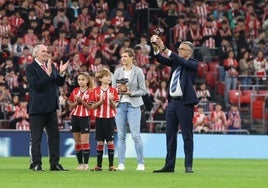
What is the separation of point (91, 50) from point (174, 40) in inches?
149

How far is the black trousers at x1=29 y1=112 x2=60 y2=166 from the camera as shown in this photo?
20172 mm

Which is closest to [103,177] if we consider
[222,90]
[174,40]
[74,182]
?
[74,182]

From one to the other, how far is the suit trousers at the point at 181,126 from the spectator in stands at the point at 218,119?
1410 cm

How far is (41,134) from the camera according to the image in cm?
2038

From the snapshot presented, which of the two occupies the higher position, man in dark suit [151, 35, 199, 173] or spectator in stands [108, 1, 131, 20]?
spectator in stands [108, 1, 131, 20]

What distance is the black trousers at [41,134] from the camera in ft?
66.2

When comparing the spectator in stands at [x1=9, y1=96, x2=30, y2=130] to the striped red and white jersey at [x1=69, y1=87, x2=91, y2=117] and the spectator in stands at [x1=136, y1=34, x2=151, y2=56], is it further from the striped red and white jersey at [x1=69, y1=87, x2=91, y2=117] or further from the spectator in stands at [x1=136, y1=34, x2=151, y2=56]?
the striped red and white jersey at [x1=69, y1=87, x2=91, y2=117]

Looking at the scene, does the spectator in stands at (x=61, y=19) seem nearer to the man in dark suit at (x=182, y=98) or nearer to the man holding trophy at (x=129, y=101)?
the man holding trophy at (x=129, y=101)

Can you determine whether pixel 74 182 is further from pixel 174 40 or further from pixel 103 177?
pixel 174 40

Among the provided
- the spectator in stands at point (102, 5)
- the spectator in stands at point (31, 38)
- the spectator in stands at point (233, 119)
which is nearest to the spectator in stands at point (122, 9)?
the spectator in stands at point (102, 5)

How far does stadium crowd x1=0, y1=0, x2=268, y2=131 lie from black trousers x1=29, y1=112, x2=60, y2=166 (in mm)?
12710

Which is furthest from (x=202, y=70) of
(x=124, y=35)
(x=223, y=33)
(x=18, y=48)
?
(x=18, y=48)

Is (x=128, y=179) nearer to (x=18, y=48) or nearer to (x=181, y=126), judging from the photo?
(x=181, y=126)

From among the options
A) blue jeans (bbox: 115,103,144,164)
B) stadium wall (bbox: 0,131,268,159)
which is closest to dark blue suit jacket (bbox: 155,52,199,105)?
blue jeans (bbox: 115,103,144,164)
